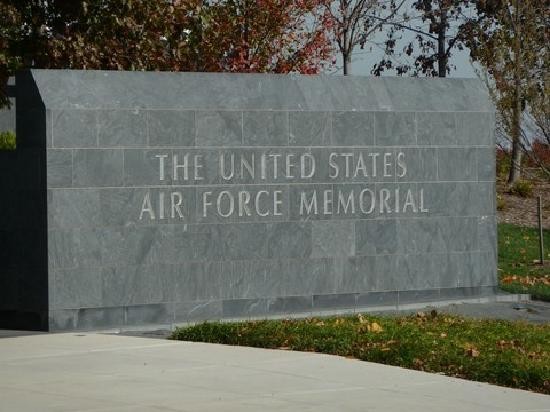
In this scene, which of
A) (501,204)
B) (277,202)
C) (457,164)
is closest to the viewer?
(277,202)

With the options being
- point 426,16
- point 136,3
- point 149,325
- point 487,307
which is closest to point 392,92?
point 487,307

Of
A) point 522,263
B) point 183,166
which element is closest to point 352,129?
point 183,166

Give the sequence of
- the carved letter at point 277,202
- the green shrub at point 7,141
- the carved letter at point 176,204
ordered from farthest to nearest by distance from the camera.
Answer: the green shrub at point 7,141 → the carved letter at point 277,202 → the carved letter at point 176,204

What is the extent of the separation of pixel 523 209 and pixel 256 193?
18.5 m

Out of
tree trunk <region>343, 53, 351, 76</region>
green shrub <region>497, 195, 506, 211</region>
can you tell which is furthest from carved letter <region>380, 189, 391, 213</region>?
tree trunk <region>343, 53, 351, 76</region>

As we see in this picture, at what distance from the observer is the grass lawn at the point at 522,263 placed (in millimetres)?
22513

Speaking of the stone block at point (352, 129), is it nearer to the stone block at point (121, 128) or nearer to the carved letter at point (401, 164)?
the carved letter at point (401, 164)

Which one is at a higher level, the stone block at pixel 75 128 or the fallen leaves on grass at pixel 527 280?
the stone block at pixel 75 128

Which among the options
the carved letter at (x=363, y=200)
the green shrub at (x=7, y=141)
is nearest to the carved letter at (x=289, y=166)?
the carved letter at (x=363, y=200)

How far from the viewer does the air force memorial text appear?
723 inches

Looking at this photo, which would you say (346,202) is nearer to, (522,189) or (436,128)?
(436,128)

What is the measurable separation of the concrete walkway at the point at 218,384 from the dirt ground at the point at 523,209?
20.2 m

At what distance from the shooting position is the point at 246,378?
12.9m

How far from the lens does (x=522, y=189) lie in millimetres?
38625
